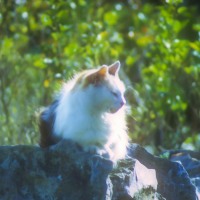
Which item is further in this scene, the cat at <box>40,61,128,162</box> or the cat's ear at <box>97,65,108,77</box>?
the cat's ear at <box>97,65,108,77</box>

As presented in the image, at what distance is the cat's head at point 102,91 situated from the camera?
6.09m

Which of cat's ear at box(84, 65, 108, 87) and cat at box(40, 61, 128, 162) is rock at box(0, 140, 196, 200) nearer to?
cat at box(40, 61, 128, 162)

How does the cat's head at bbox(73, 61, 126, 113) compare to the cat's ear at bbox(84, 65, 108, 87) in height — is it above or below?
below

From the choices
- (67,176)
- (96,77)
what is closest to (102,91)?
(96,77)

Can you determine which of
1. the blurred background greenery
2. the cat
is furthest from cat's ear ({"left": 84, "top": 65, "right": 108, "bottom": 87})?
the blurred background greenery

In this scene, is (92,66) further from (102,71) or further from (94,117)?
(94,117)

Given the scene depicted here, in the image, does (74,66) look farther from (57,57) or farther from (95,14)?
(95,14)

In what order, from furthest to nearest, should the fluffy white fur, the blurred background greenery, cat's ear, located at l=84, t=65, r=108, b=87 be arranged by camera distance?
the blurred background greenery
cat's ear, located at l=84, t=65, r=108, b=87
the fluffy white fur

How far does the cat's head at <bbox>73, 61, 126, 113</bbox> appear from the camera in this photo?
20.0 ft

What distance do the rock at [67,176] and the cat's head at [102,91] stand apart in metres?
0.43

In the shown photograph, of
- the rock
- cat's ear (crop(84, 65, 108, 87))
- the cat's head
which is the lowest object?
the rock

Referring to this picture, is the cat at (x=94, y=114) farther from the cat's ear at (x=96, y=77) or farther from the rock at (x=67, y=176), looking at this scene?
the rock at (x=67, y=176)

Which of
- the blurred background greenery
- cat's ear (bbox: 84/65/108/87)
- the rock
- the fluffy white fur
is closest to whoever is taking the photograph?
the rock

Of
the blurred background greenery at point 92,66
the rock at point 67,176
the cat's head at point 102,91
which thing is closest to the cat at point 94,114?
the cat's head at point 102,91
